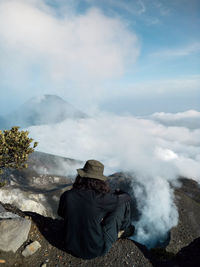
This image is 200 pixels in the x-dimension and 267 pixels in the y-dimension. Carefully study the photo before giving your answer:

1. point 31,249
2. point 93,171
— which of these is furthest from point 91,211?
point 31,249

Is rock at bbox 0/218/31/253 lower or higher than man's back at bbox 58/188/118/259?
lower

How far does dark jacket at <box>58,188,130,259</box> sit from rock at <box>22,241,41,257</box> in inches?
86.4

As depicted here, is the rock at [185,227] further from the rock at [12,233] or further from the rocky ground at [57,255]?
the rock at [12,233]

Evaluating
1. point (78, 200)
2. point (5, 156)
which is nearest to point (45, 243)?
point (78, 200)

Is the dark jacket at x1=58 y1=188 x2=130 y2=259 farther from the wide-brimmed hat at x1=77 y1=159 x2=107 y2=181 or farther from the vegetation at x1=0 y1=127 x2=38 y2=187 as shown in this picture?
the vegetation at x1=0 y1=127 x2=38 y2=187

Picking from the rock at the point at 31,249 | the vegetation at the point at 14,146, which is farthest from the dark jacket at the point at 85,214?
the vegetation at the point at 14,146

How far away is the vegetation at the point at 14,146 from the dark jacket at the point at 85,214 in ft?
29.5

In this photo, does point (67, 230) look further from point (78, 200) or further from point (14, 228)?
point (14, 228)

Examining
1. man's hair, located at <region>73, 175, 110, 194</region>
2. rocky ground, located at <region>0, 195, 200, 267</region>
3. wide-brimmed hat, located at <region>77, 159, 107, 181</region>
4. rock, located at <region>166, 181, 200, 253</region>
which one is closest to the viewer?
man's hair, located at <region>73, 175, 110, 194</region>

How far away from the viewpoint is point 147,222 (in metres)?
121

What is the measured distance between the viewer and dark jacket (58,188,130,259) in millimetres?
6883

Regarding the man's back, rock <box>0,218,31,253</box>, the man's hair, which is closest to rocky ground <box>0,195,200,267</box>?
rock <box>0,218,31,253</box>

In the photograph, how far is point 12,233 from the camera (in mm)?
8336

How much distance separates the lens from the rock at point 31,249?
856cm
